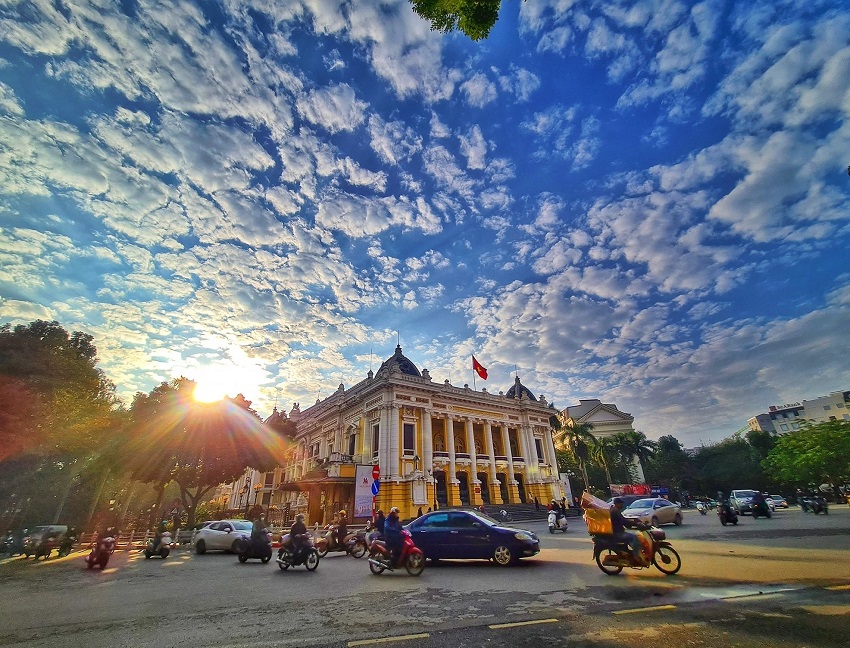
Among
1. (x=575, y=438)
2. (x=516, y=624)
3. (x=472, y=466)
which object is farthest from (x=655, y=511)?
(x=575, y=438)

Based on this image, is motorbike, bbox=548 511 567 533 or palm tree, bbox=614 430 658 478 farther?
palm tree, bbox=614 430 658 478

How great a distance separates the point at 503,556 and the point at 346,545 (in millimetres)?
7842

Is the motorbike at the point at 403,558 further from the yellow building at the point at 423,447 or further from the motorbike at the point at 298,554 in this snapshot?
the yellow building at the point at 423,447

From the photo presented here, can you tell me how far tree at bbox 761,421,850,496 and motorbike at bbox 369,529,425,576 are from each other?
→ 146 ft

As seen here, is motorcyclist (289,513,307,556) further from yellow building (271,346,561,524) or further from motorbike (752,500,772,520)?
motorbike (752,500,772,520)

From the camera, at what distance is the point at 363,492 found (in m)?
25.6

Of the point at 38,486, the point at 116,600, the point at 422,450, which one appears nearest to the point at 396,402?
the point at 422,450

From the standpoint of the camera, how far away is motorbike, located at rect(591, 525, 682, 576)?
8094mm

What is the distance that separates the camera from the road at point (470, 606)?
4734 millimetres

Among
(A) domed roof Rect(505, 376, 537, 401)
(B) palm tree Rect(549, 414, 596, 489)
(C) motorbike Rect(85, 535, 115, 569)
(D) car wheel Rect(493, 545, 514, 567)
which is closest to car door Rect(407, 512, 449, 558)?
(D) car wheel Rect(493, 545, 514, 567)

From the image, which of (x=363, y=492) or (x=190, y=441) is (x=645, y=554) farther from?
(x=190, y=441)

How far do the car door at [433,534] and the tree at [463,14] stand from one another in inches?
445

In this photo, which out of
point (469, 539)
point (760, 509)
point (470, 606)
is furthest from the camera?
point (760, 509)

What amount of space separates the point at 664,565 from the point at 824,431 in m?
44.2
